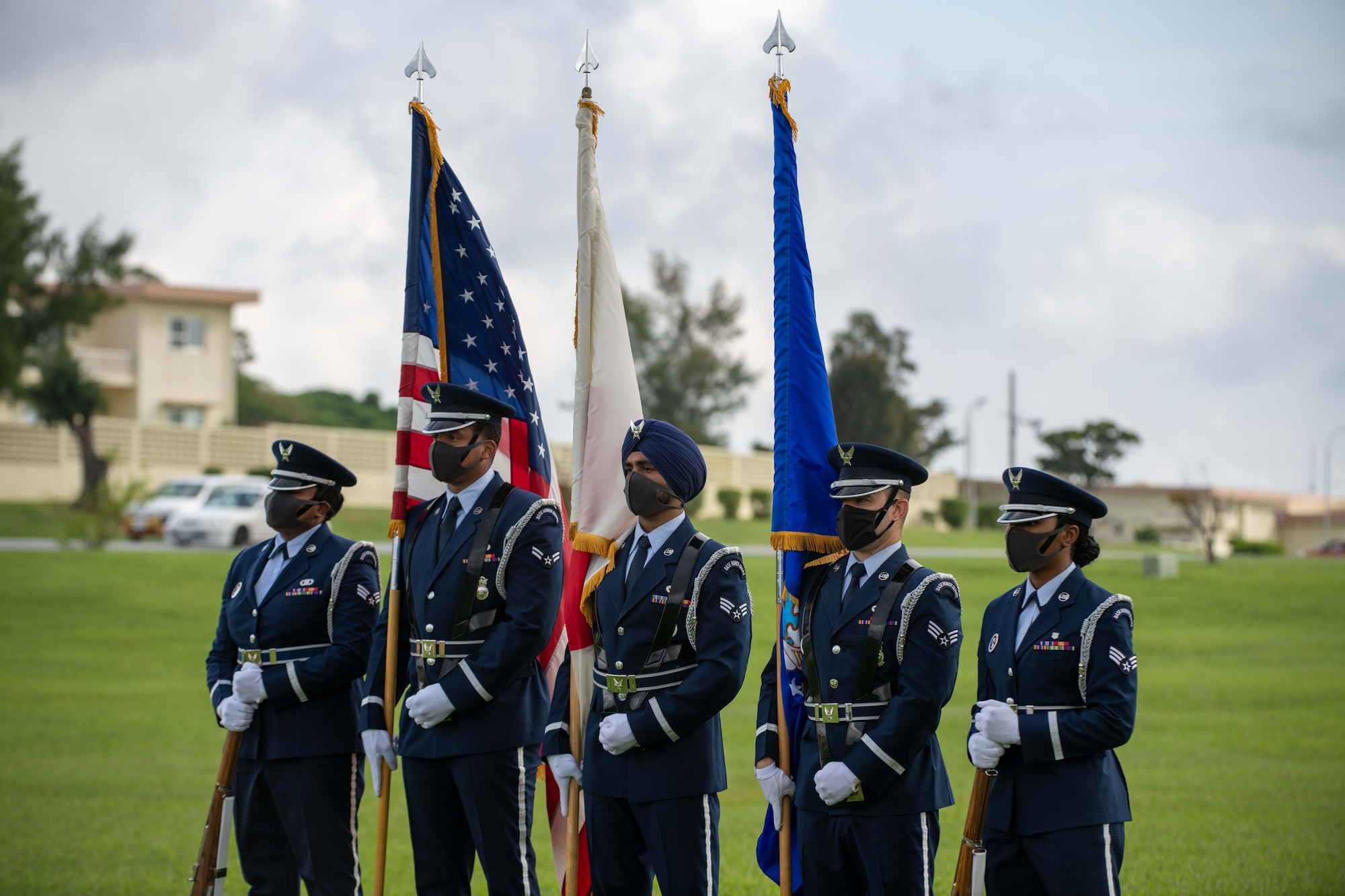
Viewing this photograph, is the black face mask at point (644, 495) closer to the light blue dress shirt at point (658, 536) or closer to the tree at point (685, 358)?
the light blue dress shirt at point (658, 536)

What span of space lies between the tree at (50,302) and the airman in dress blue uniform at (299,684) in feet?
109

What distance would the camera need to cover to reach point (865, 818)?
176 inches

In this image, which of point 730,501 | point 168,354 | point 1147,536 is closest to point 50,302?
point 168,354

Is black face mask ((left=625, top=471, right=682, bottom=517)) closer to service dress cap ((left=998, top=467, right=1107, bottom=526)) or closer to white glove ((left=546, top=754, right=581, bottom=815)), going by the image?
white glove ((left=546, top=754, right=581, bottom=815))

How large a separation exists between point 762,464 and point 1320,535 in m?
36.7

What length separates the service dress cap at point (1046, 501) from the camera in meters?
4.54

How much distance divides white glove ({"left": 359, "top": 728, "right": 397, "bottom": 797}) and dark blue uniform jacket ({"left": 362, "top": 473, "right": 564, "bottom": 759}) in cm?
6

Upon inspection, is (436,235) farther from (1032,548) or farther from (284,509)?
(1032,548)

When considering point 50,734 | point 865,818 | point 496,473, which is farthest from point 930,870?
point 50,734

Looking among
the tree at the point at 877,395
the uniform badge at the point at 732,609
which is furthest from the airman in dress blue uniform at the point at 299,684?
the tree at the point at 877,395

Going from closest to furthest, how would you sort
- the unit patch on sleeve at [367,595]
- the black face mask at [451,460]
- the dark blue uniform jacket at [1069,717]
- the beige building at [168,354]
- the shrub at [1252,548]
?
the dark blue uniform jacket at [1069,717] → the black face mask at [451,460] → the unit patch on sleeve at [367,595] → the beige building at [168,354] → the shrub at [1252,548]

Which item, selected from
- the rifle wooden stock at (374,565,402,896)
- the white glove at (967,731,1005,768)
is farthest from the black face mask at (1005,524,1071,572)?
the rifle wooden stock at (374,565,402,896)

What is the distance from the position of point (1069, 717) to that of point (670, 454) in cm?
170

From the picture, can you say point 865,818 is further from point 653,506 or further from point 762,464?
point 762,464
